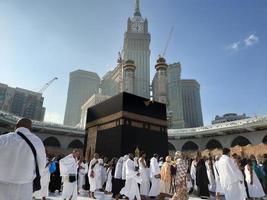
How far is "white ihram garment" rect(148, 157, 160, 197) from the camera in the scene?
7.62 meters

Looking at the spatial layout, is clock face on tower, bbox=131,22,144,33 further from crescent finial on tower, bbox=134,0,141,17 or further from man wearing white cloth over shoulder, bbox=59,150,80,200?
man wearing white cloth over shoulder, bbox=59,150,80,200

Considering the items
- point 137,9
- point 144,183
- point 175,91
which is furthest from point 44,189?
point 137,9

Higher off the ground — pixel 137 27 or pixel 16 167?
pixel 137 27

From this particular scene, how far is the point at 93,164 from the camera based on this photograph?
28.5 feet

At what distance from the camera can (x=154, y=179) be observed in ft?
→ 25.5

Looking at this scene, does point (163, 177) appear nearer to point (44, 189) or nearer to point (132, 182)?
point (132, 182)

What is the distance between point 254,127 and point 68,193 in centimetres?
2692

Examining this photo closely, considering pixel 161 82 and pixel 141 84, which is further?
pixel 141 84

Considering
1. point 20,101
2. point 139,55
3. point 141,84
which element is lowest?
point 20,101

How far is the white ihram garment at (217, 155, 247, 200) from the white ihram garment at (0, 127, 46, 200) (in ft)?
15.5

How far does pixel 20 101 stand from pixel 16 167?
331 ft

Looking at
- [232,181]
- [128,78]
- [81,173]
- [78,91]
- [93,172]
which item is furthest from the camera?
A: [78,91]

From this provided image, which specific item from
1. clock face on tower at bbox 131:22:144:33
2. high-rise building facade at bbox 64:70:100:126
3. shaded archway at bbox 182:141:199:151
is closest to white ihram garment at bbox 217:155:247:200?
shaded archway at bbox 182:141:199:151

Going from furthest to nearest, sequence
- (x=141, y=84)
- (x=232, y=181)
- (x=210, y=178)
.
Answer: (x=141, y=84) < (x=210, y=178) < (x=232, y=181)
